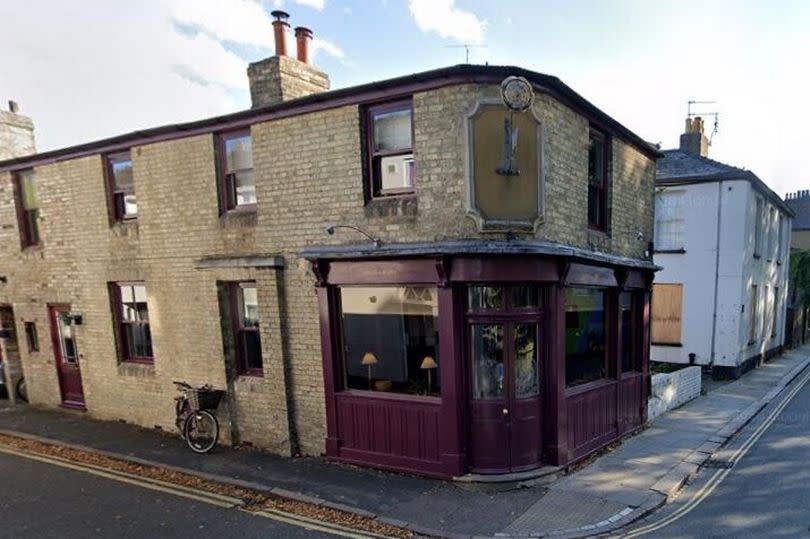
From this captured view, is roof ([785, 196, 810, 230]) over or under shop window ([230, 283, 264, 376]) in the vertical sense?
over

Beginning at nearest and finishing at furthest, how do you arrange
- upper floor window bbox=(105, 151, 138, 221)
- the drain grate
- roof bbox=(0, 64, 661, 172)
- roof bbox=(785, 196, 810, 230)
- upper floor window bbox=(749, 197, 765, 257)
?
roof bbox=(0, 64, 661, 172) → the drain grate → upper floor window bbox=(105, 151, 138, 221) → upper floor window bbox=(749, 197, 765, 257) → roof bbox=(785, 196, 810, 230)

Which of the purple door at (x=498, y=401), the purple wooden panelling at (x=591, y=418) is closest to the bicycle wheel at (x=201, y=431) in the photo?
the purple door at (x=498, y=401)

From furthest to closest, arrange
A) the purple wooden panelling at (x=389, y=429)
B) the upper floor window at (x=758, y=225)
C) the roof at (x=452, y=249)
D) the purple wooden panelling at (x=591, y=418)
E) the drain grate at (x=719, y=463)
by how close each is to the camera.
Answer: the upper floor window at (x=758, y=225) < the drain grate at (x=719, y=463) < the purple wooden panelling at (x=591, y=418) < the purple wooden panelling at (x=389, y=429) < the roof at (x=452, y=249)

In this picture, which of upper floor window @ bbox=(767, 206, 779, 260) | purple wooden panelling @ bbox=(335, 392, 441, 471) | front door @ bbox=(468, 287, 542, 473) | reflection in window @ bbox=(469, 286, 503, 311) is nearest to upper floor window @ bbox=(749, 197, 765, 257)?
upper floor window @ bbox=(767, 206, 779, 260)

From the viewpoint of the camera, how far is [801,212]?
37.1 metres

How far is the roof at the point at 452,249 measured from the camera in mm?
6316

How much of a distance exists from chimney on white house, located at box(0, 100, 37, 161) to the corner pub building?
392 cm

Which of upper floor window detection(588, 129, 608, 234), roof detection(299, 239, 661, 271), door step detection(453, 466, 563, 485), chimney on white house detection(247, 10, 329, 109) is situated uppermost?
chimney on white house detection(247, 10, 329, 109)

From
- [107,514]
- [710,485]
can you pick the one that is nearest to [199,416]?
[107,514]

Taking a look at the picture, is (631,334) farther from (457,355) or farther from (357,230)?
(357,230)

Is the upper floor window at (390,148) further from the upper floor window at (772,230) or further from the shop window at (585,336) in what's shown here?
the upper floor window at (772,230)

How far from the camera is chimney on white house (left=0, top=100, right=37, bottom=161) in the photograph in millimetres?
12992

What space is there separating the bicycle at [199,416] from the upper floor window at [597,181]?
7866 mm

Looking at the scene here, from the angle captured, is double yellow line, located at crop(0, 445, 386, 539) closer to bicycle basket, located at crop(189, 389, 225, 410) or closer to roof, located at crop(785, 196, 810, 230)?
bicycle basket, located at crop(189, 389, 225, 410)
